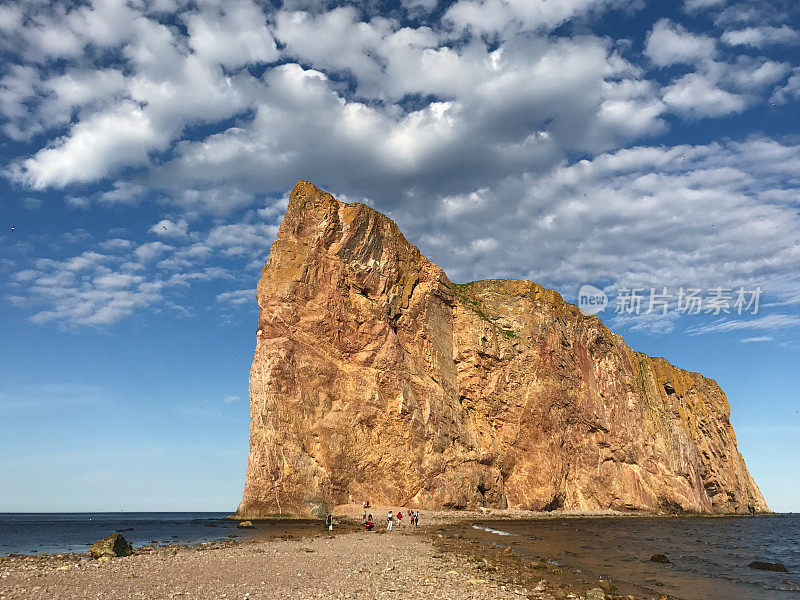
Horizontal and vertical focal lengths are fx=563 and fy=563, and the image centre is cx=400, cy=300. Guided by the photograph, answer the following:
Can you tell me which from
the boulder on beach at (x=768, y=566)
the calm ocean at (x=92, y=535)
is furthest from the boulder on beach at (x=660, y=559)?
the calm ocean at (x=92, y=535)

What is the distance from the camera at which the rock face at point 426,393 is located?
172 feet

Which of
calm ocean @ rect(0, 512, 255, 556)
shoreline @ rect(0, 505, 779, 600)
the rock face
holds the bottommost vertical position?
calm ocean @ rect(0, 512, 255, 556)

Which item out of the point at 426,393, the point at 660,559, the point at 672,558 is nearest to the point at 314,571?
the point at 660,559

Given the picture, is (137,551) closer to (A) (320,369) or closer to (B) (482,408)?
(A) (320,369)

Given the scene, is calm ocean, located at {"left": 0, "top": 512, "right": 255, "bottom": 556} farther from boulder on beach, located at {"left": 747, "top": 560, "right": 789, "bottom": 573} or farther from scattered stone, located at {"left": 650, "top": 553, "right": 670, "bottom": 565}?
boulder on beach, located at {"left": 747, "top": 560, "right": 789, "bottom": 573}

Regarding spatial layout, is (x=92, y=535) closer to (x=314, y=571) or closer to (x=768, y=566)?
(x=314, y=571)

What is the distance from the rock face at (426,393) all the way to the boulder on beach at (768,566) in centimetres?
3016

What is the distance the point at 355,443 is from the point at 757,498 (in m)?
97.9

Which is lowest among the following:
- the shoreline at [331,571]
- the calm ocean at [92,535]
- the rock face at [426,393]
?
the calm ocean at [92,535]

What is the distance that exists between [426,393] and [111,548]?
39334 millimetres

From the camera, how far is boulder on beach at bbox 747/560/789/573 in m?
27.0

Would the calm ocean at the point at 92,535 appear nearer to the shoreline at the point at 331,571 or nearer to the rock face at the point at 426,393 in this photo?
the rock face at the point at 426,393

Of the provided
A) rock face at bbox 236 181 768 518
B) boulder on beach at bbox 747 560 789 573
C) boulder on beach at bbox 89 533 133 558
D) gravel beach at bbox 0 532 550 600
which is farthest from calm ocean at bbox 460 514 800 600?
boulder on beach at bbox 89 533 133 558

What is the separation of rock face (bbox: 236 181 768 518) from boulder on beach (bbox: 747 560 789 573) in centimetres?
→ 3016
